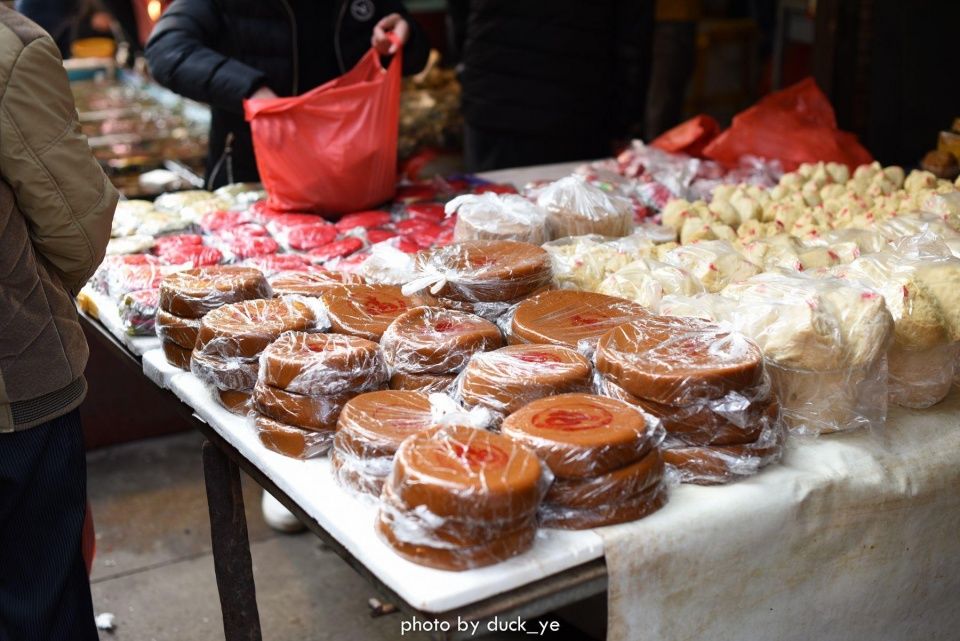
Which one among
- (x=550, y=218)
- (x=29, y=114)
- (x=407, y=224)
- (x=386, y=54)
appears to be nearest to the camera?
(x=29, y=114)

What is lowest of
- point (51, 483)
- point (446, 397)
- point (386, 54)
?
point (51, 483)

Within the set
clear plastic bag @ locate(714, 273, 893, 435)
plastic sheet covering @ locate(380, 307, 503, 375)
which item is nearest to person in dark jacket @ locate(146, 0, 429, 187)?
plastic sheet covering @ locate(380, 307, 503, 375)

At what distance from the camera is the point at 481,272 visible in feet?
7.45

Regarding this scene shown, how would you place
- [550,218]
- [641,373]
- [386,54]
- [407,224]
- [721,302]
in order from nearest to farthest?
[641,373] → [721,302] → [550,218] → [407,224] → [386,54]

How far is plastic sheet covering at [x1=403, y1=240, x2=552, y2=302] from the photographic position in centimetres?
225

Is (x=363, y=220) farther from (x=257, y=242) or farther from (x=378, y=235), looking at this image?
(x=257, y=242)

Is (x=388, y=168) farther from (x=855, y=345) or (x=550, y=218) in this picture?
(x=855, y=345)

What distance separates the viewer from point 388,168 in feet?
11.4

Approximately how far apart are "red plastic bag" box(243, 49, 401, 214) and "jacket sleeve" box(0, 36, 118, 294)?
115cm

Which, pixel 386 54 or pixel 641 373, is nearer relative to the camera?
pixel 641 373

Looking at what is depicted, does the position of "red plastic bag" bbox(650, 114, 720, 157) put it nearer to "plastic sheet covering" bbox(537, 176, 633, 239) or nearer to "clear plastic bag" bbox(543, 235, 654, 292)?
"plastic sheet covering" bbox(537, 176, 633, 239)

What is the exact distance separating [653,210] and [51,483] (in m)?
2.10

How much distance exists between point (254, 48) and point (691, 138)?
1.71 m

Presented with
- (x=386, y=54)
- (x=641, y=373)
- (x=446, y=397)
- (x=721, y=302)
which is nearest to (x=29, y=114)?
(x=446, y=397)
